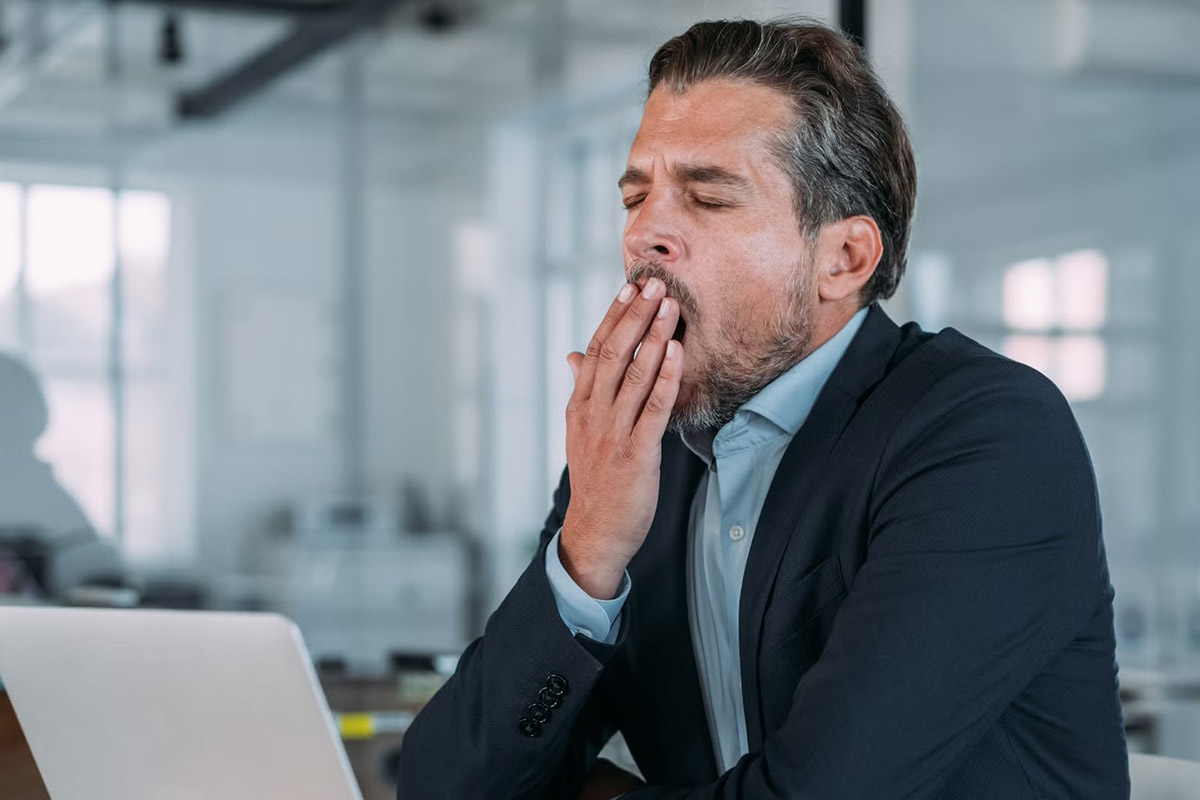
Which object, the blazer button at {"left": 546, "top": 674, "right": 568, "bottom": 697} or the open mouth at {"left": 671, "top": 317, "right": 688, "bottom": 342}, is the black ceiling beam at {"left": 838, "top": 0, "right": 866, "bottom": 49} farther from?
the blazer button at {"left": 546, "top": 674, "right": 568, "bottom": 697}

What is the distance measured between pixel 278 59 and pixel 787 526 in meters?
3.71

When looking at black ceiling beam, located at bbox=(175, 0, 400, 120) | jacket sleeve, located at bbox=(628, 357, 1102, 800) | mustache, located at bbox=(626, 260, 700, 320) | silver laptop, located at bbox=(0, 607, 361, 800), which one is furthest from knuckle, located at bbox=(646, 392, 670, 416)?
black ceiling beam, located at bbox=(175, 0, 400, 120)

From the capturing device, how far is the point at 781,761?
3.62ft

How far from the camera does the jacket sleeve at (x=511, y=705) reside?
1294 millimetres

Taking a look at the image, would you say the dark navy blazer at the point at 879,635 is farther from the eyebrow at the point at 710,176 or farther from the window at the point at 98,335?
the window at the point at 98,335

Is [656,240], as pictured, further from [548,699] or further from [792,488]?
[548,699]

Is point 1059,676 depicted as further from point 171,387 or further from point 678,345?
point 171,387

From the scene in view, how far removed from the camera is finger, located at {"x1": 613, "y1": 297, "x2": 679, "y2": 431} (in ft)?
4.36

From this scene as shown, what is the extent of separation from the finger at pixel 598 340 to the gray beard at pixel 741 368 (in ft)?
0.31

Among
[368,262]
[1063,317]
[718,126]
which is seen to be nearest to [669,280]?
[718,126]

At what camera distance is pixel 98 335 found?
4.20m

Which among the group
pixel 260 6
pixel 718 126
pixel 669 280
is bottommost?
pixel 669 280

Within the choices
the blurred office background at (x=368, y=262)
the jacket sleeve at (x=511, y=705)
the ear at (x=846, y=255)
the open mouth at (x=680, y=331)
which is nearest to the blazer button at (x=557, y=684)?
the jacket sleeve at (x=511, y=705)

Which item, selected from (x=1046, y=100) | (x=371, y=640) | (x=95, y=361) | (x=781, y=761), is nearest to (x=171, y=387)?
(x=95, y=361)
